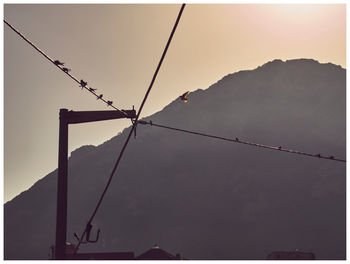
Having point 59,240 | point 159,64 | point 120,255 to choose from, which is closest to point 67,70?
point 59,240

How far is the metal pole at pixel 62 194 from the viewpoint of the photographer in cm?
1162

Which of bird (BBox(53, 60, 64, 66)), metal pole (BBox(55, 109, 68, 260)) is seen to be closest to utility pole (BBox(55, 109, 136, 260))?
metal pole (BBox(55, 109, 68, 260))

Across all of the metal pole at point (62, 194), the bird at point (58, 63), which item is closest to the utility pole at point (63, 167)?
the metal pole at point (62, 194)

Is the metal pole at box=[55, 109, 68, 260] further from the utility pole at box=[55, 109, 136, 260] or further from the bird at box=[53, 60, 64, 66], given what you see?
the bird at box=[53, 60, 64, 66]

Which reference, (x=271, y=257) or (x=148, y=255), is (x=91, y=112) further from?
(x=271, y=257)

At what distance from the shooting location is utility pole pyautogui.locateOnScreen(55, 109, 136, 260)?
1166 cm

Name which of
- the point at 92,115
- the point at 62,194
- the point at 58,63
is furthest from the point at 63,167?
the point at 58,63

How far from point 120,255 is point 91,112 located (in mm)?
75454

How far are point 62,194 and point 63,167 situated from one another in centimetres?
62

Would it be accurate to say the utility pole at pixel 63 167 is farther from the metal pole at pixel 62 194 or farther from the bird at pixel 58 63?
the bird at pixel 58 63

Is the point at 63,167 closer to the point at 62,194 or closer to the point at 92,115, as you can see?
the point at 62,194

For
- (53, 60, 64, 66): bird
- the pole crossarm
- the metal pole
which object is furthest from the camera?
the pole crossarm

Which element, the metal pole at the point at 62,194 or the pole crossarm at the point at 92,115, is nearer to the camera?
the metal pole at the point at 62,194

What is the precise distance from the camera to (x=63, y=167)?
39.9ft
